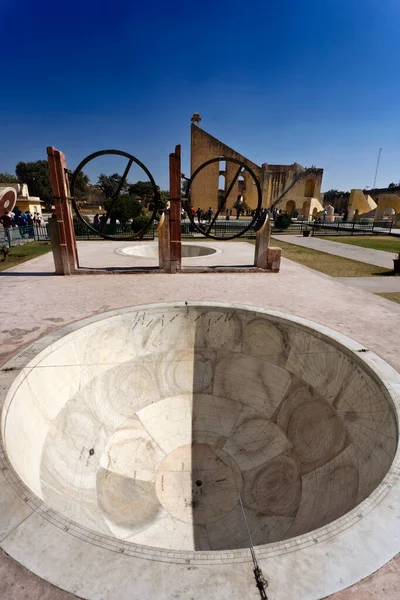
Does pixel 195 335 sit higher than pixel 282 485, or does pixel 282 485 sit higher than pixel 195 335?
pixel 195 335

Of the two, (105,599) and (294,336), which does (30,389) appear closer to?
(105,599)

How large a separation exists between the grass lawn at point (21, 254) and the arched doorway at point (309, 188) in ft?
163

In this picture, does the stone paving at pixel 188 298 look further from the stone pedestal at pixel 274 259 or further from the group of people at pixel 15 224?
the group of people at pixel 15 224

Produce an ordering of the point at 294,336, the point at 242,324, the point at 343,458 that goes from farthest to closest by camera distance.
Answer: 1. the point at 242,324
2. the point at 294,336
3. the point at 343,458

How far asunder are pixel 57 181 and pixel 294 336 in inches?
403

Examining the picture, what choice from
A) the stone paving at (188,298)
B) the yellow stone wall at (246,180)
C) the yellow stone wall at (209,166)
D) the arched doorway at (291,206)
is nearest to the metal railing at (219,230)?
the yellow stone wall at (246,180)

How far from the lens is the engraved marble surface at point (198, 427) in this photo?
471cm

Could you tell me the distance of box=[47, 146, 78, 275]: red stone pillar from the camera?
11.3m

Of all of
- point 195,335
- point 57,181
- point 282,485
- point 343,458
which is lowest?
point 282,485

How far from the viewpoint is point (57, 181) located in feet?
37.5

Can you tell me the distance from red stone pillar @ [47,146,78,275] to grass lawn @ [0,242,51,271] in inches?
159

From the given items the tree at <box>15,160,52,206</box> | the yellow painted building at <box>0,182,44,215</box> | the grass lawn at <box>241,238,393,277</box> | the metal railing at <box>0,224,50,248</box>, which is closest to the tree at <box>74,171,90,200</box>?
the tree at <box>15,160,52,206</box>

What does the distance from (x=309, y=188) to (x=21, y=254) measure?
173ft

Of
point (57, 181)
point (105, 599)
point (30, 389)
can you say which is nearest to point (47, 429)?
point (30, 389)
